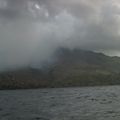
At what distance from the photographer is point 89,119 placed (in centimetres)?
8012

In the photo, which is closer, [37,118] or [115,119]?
[115,119]

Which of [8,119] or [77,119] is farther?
[8,119]

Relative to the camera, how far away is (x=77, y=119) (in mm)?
81250

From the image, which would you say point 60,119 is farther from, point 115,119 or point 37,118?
point 115,119

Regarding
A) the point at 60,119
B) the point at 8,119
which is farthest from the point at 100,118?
the point at 8,119

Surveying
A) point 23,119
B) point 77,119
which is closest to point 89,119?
point 77,119

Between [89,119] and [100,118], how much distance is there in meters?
3.16

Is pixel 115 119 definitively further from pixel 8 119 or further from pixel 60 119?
pixel 8 119

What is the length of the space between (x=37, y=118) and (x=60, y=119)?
7515 millimetres

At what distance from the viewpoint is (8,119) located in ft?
288

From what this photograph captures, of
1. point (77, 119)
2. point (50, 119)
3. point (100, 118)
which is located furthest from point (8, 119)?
point (100, 118)

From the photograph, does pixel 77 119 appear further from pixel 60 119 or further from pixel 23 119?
A: pixel 23 119

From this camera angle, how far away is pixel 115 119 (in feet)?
259

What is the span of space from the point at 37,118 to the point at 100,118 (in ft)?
54.9
